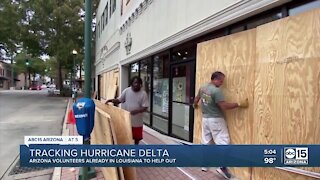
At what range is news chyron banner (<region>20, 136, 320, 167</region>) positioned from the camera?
9.17 feet

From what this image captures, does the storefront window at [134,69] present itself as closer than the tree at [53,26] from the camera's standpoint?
Yes

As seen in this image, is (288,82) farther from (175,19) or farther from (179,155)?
(175,19)

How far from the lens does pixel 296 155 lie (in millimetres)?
2795

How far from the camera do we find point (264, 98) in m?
4.77

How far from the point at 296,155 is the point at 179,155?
0.90m

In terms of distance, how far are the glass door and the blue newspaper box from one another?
4.19m

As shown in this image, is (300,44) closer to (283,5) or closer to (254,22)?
(283,5)

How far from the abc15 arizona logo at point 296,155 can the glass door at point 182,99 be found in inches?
203

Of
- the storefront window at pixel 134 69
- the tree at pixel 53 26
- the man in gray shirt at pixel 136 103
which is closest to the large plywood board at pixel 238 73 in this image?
the man in gray shirt at pixel 136 103

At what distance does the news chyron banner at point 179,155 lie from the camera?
110 inches

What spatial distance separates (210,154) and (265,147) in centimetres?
43

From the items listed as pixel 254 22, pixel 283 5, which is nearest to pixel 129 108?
pixel 254 22

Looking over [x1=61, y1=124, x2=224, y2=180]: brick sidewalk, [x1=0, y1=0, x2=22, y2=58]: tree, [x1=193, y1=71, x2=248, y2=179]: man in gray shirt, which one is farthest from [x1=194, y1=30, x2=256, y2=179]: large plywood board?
[x1=0, y1=0, x2=22, y2=58]: tree

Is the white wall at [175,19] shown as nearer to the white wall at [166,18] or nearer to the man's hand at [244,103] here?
the white wall at [166,18]
